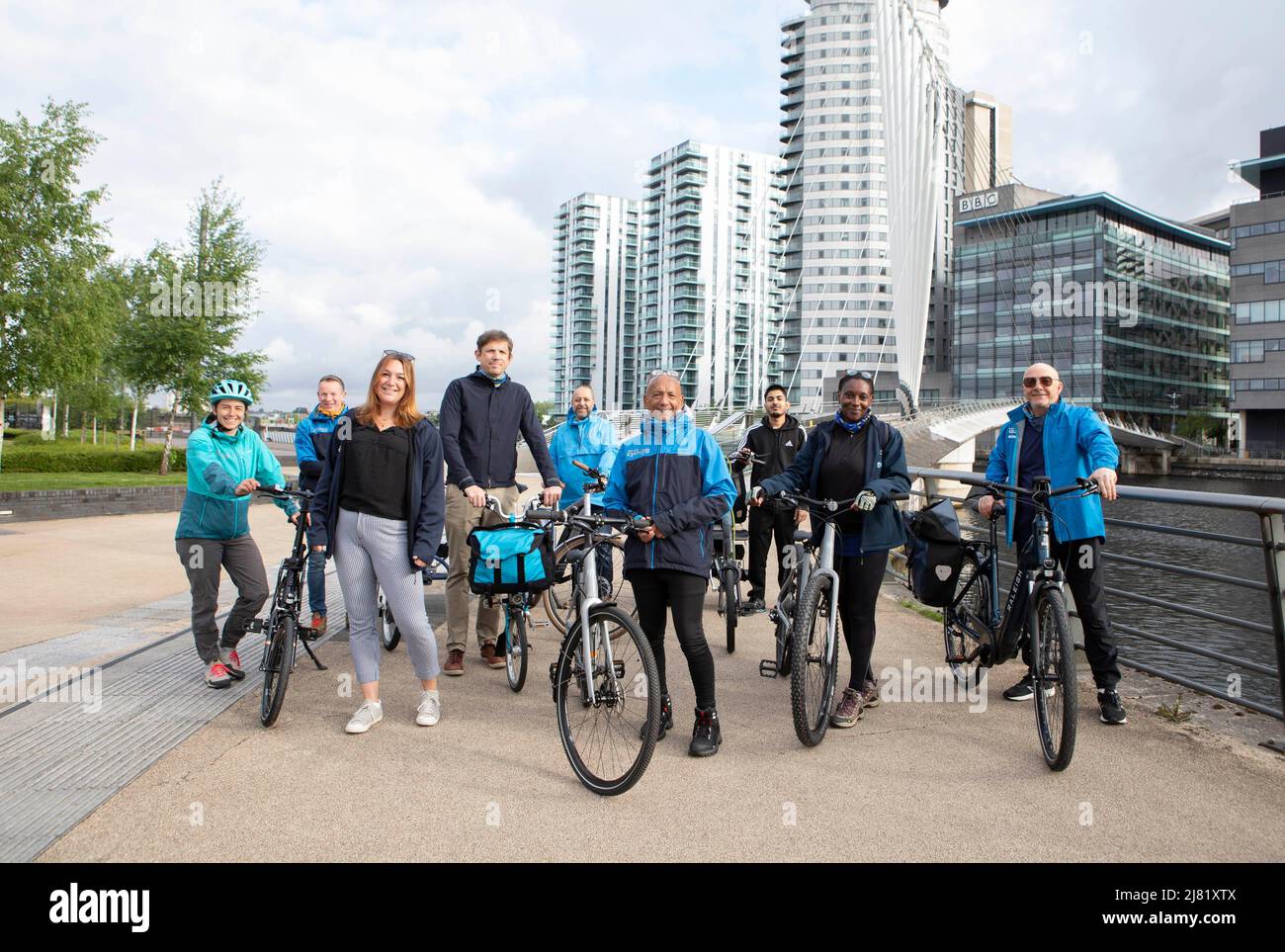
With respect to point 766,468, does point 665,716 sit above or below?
below

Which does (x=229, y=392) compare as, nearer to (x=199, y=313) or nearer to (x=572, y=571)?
(x=572, y=571)

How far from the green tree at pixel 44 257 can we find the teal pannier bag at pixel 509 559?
18.3 meters

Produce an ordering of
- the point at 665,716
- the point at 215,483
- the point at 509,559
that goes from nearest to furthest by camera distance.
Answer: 1. the point at 665,716
2. the point at 509,559
3. the point at 215,483

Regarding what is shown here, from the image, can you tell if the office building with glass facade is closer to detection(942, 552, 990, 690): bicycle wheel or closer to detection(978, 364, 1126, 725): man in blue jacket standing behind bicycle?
detection(942, 552, 990, 690): bicycle wheel

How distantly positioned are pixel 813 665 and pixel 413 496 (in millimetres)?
2158

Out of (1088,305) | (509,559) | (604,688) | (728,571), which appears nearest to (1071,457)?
(728,571)

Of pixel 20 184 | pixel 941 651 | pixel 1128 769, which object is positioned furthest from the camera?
pixel 20 184

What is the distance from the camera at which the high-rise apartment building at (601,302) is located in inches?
6722

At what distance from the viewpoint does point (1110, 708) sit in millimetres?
4688

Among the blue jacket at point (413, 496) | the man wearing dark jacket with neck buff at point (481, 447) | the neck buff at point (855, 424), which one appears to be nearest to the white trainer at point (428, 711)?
the blue jacket at point (413, 496)

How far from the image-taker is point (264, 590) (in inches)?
217
